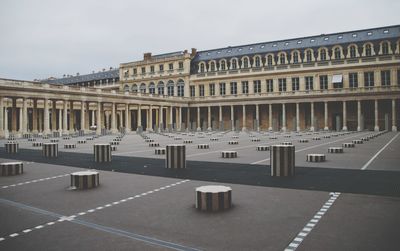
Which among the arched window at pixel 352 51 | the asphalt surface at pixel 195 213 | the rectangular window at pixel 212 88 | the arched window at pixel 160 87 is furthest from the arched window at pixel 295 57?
the asphalt surface at pixel 195 213

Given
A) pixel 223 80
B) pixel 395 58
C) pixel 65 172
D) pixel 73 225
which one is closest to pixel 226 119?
pixel 223 80

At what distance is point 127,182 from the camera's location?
8.99m

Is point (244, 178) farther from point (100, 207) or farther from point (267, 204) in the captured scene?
point (100, 207)

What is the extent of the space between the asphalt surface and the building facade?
3843cm

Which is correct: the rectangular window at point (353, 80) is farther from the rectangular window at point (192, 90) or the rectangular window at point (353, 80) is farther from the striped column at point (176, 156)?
the striped column at point (176, 156)

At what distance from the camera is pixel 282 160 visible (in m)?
9.52

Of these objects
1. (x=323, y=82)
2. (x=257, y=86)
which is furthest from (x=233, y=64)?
(x=323, y=82)

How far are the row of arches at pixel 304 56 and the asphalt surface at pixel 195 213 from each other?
173 ft

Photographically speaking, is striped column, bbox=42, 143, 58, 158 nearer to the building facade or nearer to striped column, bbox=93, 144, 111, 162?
striped column, bbox=93, 144, 111, 162

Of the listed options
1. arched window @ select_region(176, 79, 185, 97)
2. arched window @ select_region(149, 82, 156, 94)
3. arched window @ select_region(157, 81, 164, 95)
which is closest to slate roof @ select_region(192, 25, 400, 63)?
arched window @ select_region(176, 79, 185, 97)

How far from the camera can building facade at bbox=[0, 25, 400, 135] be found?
168ft

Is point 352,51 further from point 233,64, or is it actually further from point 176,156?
point 176,156

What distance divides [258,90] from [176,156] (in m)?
54.9

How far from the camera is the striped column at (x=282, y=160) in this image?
9430mm
